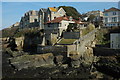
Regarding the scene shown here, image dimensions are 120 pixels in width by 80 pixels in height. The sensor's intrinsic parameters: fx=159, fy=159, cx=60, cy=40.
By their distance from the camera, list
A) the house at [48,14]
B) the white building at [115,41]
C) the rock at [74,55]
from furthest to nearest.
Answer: the house at [48,14]
the white building at [115,41]
the rock at [74,55]

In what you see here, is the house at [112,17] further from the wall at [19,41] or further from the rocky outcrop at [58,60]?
the wall at [19,41]

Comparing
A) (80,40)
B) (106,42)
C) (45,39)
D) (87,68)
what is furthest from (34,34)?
(87,68)

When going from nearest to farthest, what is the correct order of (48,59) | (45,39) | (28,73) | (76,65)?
(28,73) < (76,65) < (48,59) < (45,39)

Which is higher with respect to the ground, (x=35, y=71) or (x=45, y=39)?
(x=45, y=39)

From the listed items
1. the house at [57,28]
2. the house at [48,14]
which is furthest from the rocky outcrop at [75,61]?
the house at [48,14]

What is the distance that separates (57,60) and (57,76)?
5.72 m

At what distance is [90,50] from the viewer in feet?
89.8

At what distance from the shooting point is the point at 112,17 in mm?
34844

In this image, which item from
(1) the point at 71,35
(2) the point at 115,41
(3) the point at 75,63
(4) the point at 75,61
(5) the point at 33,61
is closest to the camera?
(3) the point at 75,63

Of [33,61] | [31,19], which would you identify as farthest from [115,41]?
[31,19]

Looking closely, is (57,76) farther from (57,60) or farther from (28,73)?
(57,60)

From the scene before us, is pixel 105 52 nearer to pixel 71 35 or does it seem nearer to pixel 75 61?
pixel 75 61

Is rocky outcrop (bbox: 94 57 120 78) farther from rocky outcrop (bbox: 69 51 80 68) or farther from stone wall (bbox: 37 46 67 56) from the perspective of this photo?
stone wall (bbox: 37 46 67 56)

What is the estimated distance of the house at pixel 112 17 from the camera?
1356 inches
